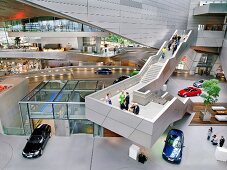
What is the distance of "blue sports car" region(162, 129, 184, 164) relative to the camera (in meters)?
12.6

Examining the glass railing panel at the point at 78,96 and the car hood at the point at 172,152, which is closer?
the car hood at the point at 172,152

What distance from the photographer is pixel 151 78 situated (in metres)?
18.0

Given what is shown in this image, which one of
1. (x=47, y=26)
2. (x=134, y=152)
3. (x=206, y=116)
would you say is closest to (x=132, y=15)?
(x=206, y=116)

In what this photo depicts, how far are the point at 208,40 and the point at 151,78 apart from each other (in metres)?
15.8

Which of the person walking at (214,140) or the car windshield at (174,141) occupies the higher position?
the car windshield at (174,141)

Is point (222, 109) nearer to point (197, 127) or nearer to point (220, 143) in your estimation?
point (197, 127)

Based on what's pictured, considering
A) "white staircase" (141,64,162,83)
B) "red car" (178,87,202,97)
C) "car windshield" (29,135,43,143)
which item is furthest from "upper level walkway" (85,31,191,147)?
"red car" (178,87,202,97)

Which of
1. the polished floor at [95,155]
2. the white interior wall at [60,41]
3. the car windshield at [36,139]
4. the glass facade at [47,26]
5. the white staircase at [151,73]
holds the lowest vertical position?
the polished floor at [95,155]

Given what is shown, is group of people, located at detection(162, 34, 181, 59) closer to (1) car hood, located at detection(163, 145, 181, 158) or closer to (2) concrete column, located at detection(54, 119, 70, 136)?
(1) car hood, located at detection(163, 145, 181, 158)

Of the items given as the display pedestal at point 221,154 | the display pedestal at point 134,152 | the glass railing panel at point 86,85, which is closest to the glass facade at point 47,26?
the glass railing panel at point 86,85

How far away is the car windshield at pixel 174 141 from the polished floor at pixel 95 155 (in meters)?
1.05

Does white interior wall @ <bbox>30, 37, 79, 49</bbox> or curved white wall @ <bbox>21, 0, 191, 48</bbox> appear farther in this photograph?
white interior wall @ <bbox>30, 37, 79, 49</bbox>

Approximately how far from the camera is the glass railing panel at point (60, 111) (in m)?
15.4

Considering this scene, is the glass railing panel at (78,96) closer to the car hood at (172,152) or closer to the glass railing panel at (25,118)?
the glass railing panel at (25,118)
